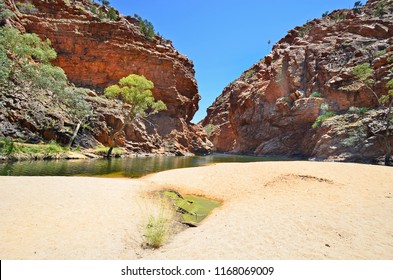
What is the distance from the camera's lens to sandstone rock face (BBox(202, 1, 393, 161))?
40.6 metres

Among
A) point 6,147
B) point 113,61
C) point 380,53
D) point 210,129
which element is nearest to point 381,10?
point 380,53

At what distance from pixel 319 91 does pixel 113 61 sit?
47.7 m

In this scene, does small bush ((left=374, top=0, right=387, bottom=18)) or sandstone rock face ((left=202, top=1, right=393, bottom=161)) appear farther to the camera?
small bush ((left=374, top=0, right=387, bottom=18))

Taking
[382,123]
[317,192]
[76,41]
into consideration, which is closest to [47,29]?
[76,41]

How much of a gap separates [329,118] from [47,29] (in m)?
60.7

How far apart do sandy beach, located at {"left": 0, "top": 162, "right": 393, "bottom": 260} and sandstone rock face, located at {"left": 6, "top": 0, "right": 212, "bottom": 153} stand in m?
33.4

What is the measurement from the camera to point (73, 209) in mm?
7512

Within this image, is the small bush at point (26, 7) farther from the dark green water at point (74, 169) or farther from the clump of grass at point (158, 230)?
the clump of grass at point (158, 230)

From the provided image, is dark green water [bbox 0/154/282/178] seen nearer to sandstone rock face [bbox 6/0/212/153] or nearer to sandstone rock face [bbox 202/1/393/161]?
sandstone rock face [bbox 6/0/212/153]

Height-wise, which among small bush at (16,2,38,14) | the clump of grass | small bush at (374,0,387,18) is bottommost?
the clump of grass

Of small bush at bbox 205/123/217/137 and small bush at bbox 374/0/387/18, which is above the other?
small bush at bbox 374/0/387/18

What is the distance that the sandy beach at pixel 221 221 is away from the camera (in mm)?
4961

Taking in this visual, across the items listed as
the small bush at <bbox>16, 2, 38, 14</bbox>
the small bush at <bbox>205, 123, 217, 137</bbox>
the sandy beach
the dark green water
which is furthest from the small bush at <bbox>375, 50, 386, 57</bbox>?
the small bush at <bbox>205, 123, 217, 137</bbox>
